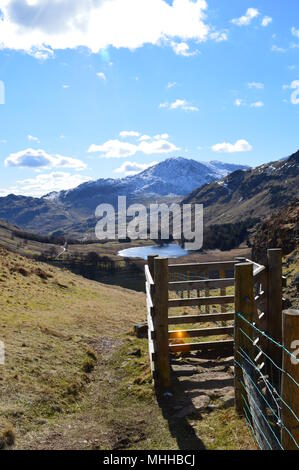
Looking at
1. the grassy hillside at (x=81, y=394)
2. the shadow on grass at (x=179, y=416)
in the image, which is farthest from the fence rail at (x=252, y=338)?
the grassy hillside at (x=81, y=394)

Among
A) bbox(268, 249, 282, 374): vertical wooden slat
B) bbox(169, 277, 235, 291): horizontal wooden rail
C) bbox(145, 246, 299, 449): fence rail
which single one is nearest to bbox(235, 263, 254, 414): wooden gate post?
bbox(145, 246, 299, 449): fence rail

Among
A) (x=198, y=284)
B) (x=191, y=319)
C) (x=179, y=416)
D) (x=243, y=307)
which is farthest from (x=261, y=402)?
(x=198, y=284)

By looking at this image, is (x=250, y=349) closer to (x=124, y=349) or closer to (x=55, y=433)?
(x=55, y=433)

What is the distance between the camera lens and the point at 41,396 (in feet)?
34.4

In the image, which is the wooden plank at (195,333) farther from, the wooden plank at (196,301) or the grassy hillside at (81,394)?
the grassy hillside at (81,394)

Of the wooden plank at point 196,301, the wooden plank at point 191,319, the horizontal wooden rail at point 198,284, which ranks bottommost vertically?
the wooden plank at point 191,319

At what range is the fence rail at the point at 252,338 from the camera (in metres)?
5.16

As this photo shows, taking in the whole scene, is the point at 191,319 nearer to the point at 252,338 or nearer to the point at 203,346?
the point at 203,346

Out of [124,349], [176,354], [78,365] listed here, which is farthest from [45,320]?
[176,354]

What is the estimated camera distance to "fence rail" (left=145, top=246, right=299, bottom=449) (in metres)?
5.16

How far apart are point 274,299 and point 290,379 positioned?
5.80 meters

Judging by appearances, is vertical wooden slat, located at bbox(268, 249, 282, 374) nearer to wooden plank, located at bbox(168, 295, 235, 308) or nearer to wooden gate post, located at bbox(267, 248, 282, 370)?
wooden gate post, located at bbox(267, 248, 282, 370)

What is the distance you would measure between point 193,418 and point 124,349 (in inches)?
314

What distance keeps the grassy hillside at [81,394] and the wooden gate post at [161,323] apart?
0.65m
